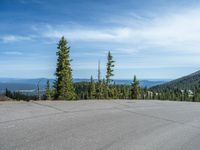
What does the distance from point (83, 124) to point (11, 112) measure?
2.70 meters

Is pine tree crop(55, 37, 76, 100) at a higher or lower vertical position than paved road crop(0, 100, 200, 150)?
higher

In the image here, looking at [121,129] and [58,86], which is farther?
[58,86]

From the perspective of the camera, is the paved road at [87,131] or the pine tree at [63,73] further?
the pine tree at [63,73]

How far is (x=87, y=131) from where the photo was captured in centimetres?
914

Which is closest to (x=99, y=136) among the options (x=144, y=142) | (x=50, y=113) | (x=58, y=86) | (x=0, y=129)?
(x=144, y=142)

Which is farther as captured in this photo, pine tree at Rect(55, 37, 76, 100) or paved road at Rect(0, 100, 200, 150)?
pine tree at Rect(55, 37, 76, 100)

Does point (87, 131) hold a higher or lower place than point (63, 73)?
lower

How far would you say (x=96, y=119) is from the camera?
11508 millimetres

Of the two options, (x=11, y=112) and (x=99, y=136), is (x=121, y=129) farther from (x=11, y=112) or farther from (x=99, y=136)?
(x=11, y=112)

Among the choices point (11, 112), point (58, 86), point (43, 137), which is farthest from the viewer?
point (58, 86)

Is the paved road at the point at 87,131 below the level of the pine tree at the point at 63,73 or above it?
below

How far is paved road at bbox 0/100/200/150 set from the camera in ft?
24.4

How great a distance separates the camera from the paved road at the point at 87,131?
24.4ft

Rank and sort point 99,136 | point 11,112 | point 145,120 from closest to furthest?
point 99,136 < point 11,112 < point 145,120
